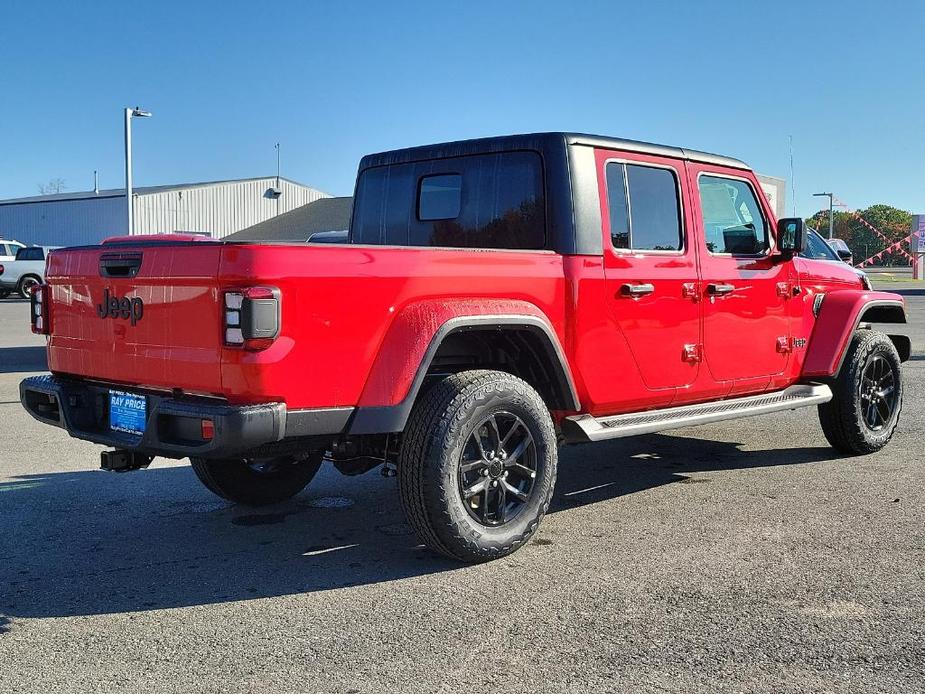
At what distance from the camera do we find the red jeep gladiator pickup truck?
391cm

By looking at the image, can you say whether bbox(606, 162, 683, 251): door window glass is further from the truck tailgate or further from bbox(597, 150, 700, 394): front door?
the truck tailgate

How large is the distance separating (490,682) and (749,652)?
36.4 inches

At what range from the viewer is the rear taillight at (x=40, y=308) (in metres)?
4.92

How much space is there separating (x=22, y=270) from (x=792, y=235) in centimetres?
3029

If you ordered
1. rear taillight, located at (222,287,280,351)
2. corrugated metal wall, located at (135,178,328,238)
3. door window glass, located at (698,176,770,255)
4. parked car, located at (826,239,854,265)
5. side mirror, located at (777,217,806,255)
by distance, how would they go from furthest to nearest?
corrugated metal wall, located at (135,178,328,238) < parked car, located at (826,239,854,265) < side mirror, located at (777,217,806,255) < door window glass, located at (698,176,770,255) < rear taillight, located at (222,287,280,351)

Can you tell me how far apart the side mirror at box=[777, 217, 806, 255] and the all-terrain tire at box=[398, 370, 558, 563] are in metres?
2.37

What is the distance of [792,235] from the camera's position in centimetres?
605

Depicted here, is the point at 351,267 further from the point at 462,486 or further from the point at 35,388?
the point at 35,388

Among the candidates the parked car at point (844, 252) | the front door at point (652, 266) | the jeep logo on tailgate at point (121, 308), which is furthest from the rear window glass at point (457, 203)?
the parked car at point (844, 252)

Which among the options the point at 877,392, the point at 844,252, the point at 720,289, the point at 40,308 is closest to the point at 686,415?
the point at 720,289

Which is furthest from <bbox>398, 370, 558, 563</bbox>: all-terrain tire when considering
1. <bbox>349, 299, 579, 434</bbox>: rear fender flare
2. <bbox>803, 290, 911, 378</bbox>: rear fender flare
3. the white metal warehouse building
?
the white metal warehouse building

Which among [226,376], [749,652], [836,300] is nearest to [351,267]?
[226,376]

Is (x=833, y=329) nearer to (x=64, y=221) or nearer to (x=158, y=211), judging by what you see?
(x=158, y=211)

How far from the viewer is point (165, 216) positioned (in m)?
50.9
